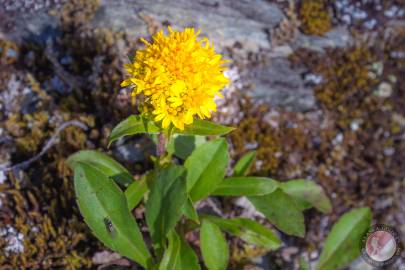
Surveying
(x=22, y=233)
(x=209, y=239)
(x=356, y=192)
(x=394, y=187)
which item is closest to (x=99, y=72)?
(x=22, y=233)

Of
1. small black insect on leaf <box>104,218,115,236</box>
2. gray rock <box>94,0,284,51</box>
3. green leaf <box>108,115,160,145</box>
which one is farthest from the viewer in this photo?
gray rock <box>94,0,284,51</box>

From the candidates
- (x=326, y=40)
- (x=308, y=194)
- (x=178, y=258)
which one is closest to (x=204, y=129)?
(x=178, y=258)

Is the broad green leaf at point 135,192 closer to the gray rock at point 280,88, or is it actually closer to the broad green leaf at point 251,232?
the broad green leaf at point 251,232

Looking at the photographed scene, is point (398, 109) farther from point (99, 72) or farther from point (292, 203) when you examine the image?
point (99, 72)

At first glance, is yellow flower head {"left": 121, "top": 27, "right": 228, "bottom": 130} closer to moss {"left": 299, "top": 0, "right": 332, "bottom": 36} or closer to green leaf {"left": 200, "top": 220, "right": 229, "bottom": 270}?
green leaf {"left": 200, "top": 220, "right": 229, "bottom": 270}

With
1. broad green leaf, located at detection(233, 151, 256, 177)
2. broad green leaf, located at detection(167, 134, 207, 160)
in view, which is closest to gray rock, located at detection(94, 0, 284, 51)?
broad green leaf, located at detection(167, 134, 207, 160)

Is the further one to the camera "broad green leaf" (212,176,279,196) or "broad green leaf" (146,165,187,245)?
"broad green leaf" (212,176,279,196)

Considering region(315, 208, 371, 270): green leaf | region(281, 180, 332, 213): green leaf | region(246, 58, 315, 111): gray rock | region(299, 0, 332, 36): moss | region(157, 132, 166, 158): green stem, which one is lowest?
region(315, 208, 371, 270): green leaf
